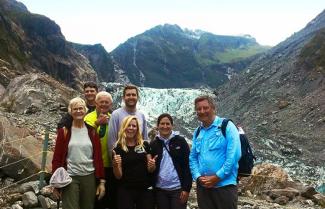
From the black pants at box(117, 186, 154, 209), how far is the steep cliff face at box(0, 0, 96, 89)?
60.6 m

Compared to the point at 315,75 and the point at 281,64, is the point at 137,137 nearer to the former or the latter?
the point at 315,75

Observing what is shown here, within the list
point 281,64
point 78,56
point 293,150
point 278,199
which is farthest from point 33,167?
point 78,56

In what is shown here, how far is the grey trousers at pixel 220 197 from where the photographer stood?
6.41 metres

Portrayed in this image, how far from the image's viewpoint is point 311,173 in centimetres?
3148

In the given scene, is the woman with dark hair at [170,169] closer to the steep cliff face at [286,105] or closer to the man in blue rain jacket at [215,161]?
the man in blue rain jacket at [215,161]

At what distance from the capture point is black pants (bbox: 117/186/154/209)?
6855mm

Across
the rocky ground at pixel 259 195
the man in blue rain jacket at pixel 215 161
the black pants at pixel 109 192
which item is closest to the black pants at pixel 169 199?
the man in blue rain jacket at pixel 215 161

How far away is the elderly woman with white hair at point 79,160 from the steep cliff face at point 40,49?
60240mm

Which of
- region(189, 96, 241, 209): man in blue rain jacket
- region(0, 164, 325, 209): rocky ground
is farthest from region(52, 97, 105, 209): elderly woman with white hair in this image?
region(0, 164, 325, 209): rocky ground

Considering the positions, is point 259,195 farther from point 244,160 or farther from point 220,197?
point 220,197

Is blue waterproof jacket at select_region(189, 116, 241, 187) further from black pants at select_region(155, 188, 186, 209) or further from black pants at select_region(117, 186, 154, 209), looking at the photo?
black pants at select_region(117, 186, 154, 209)

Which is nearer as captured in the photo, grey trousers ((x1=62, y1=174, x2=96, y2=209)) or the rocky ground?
grey trousers ((x1=62, y1=174, x2=96, y2=209))

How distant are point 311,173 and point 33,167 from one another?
24.6 meters

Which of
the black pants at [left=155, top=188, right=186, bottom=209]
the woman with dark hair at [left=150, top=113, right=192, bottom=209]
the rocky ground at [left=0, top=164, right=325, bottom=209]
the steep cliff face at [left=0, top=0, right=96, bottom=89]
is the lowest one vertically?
the rocky ground at [left=0, top=164, right=325, bottom=209]
